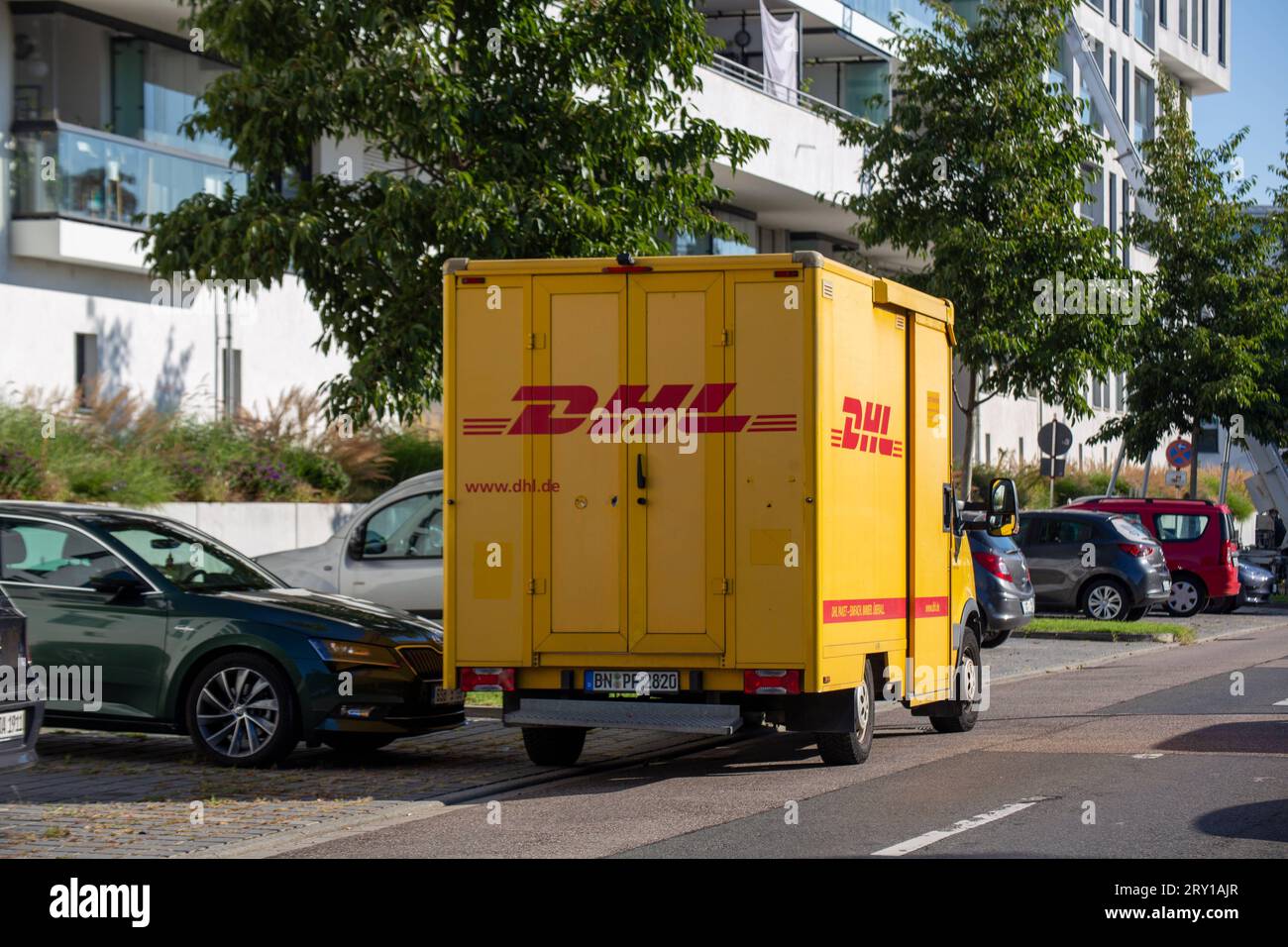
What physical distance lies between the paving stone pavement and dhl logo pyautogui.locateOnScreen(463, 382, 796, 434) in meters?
2.20

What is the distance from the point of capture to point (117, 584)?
11.8 metres

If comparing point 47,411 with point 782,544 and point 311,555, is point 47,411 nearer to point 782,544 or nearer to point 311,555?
point 311,555

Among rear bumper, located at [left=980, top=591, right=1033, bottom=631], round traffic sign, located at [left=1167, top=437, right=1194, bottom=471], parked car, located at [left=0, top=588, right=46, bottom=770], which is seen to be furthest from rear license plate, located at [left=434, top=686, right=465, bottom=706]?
round traffic sign, located at [left=1167, top=437, right=1194, bottom=471]

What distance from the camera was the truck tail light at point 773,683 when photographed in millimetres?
10938

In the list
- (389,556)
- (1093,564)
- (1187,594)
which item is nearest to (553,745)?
(389,556)

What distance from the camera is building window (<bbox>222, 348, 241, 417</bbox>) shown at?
25562 millimetres

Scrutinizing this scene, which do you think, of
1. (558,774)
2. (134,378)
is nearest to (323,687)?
(558,774)

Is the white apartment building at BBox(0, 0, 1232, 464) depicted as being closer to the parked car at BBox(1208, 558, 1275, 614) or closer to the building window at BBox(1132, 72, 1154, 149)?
the parked car at BBox(1208, 558, 1275, 614)

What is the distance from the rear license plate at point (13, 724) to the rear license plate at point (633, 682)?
3.63 metres

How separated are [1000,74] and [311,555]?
451 inches

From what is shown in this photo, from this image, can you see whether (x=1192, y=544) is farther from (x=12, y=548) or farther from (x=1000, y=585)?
(x=12, y=548)

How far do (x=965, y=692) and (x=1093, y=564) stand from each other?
14572 mm

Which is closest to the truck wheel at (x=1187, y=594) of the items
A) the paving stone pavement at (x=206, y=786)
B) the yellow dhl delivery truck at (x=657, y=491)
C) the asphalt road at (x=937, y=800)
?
the asphalt road at (x=937, y=800)

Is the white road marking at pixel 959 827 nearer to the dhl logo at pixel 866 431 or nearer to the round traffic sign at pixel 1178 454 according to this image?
the dhl logo at pixel 866 431
